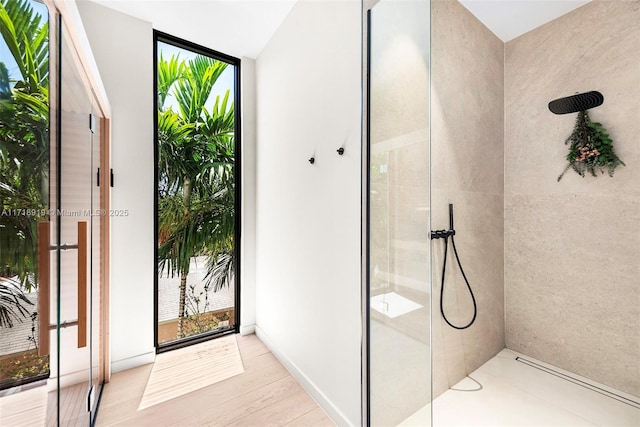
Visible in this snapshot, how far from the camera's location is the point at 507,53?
7.15 ft

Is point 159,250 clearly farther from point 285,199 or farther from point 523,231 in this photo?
point 523,231

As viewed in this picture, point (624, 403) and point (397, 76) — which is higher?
point (397, 76)

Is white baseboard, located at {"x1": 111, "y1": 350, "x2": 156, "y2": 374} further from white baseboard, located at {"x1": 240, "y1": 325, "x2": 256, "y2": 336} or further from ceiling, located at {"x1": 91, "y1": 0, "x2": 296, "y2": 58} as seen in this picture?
ceiling, located at {"x1": 91, "y1": 0, "x2": 296, "y2": 58}

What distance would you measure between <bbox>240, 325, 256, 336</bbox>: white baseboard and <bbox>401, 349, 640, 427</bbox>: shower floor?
156cm

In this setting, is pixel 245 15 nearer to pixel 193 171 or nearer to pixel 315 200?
pixel 193 171

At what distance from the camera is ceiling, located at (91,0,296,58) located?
1860mm

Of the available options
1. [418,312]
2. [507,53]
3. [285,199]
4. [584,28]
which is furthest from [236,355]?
[584,28]

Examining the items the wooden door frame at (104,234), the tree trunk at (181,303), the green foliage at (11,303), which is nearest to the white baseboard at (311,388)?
the tree trunk at (181,303)

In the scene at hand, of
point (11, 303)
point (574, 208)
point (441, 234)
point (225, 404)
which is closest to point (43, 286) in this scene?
point (11, 303)

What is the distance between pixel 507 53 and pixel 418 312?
2183 millimetres

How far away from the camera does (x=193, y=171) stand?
7.65ft

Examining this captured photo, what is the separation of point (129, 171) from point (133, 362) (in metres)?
1.35

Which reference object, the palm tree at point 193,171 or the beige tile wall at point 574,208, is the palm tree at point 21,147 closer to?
the palm tree at point 193,171

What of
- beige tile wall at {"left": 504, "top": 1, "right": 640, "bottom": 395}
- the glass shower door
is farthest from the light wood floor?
beige tile wall at {"left": 504, "top": 1, "right": 640, "bottom": 395}
